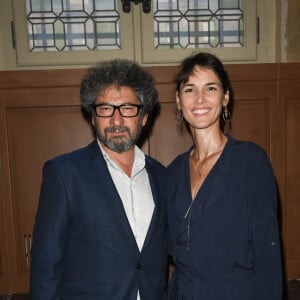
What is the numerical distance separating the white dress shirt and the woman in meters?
0.11

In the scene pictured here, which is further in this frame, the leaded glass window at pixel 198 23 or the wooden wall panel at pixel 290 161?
the leaded glass window at pixel 198 23

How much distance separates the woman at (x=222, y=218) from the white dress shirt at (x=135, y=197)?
4.3 inches

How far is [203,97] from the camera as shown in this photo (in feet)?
3.93

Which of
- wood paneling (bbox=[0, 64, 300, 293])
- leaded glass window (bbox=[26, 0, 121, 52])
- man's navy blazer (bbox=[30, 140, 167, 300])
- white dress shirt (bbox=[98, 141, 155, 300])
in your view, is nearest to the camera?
man's navy blazer (bbox=[30, 140, 167, 300])

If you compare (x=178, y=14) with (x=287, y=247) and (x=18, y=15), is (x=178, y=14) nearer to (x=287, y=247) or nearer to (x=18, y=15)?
(x=18, y=15)

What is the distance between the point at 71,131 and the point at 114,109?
2.39 feet

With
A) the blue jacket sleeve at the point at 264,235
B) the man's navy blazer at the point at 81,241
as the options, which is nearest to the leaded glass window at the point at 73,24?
the man's navy blazer at the point at 81,241

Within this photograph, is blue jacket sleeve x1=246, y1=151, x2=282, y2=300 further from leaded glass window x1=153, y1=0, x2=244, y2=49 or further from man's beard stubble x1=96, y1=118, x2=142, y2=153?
leaded glass window x1=153, y1=0, x2=244, y2=49

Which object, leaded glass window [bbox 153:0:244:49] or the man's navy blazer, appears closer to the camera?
the man's navy blazer

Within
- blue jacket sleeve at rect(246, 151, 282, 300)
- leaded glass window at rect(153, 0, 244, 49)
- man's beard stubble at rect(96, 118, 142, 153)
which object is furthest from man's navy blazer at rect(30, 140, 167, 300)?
leaded glass window at rect(153, 0, 244, 49)

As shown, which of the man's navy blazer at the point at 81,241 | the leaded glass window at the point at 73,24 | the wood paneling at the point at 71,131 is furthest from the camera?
the leaded glass window at the point at 73,24

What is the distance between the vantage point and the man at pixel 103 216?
→ 1088mm

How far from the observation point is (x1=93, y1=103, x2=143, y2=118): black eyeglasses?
47.6 inches

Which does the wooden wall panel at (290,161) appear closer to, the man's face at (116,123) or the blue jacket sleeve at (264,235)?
the blue jacket sleeve at (264,235)
